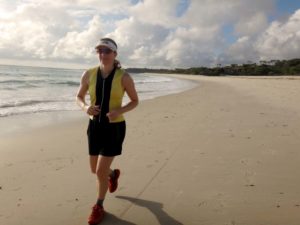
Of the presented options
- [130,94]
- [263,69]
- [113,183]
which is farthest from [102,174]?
[263,69]

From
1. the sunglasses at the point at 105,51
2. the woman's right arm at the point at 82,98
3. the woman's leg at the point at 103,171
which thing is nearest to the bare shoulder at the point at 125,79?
the sunglasses at the point at 105,51

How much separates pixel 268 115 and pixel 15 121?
285 inches

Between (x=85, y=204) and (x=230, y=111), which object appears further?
(x=230, y=111)

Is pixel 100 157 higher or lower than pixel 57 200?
higher

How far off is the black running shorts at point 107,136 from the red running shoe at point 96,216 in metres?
0.56

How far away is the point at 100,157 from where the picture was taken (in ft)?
12.1

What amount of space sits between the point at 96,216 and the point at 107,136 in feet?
2.64

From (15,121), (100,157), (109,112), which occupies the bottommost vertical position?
(15,121)

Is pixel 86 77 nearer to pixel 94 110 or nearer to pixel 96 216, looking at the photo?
pixel 94 110

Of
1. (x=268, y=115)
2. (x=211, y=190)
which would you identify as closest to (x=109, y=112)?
(x=211, y=190)

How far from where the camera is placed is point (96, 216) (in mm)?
3650

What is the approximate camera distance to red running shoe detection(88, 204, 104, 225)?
11.9 feet

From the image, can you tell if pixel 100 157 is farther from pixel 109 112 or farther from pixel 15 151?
pixel 15 151

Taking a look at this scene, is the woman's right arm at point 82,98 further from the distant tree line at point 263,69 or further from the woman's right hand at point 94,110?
the distant tree line at point 263,69
